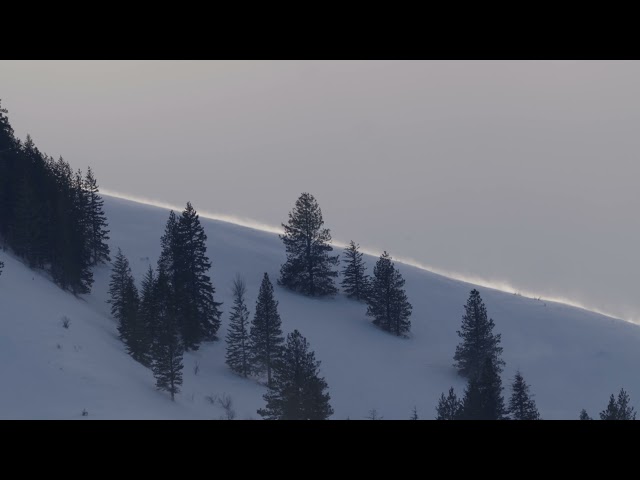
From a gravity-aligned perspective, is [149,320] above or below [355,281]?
below

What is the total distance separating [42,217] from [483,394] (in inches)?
1144

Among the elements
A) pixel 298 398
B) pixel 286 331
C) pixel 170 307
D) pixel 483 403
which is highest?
pixel 286 331

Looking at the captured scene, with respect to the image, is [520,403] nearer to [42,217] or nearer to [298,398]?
[298,398]

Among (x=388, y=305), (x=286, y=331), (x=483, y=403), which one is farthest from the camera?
(x=388, y=305)

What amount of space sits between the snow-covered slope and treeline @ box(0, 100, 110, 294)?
217 centimetres

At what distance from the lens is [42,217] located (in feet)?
172

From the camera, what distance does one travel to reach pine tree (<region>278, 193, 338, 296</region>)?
67000 mm

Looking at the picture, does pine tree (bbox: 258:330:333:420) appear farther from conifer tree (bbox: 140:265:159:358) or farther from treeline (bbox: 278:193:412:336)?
treeline (bbox: 278:193:412:336)

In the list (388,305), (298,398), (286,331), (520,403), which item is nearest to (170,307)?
(286,331)

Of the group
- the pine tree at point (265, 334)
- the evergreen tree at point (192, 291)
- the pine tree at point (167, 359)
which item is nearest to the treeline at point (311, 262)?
the evergreen tree at point (192, 291)
